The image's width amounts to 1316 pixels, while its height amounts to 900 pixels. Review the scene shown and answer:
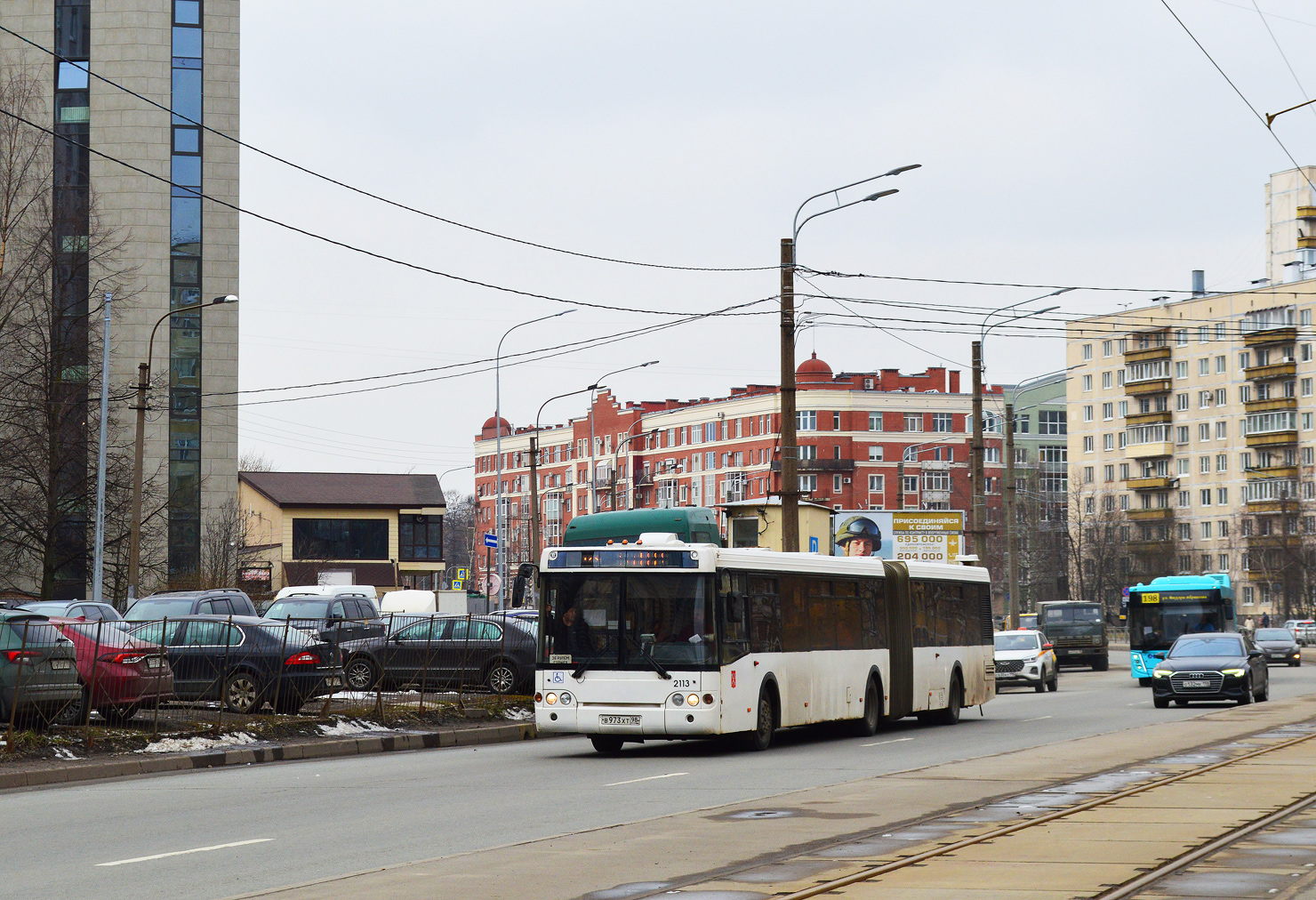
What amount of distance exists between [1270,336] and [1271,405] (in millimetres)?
5043

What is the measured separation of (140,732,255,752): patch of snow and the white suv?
977 inches

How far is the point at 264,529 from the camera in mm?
86125

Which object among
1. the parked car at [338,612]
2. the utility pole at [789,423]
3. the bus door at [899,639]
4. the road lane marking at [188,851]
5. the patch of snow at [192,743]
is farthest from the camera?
the utility pole at [789,423]

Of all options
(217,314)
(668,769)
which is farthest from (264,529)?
(668,769)

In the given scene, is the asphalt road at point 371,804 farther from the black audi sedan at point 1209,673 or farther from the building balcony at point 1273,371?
the building balcony at point 1273,371

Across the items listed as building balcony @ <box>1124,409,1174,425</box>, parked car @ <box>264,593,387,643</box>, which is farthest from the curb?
building balcony @ <box>1124,409,1174,425</box>

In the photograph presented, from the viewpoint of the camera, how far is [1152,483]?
128250 mm

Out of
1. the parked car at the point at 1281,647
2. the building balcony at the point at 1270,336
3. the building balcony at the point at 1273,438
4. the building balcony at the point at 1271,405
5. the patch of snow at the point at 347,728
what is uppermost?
A: the building balcony at the point at 1270,336

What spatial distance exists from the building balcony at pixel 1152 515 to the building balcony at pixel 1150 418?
22.1ft

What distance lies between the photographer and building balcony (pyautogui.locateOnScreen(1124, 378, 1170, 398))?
128 meters

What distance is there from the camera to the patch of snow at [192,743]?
19453mm

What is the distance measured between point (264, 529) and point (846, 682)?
66.9 m

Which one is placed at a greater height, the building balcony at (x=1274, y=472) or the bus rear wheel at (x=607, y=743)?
the building balcony at (x=1274, y=472)

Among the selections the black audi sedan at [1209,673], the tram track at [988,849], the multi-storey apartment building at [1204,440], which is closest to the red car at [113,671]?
the tram track at [988,849]
